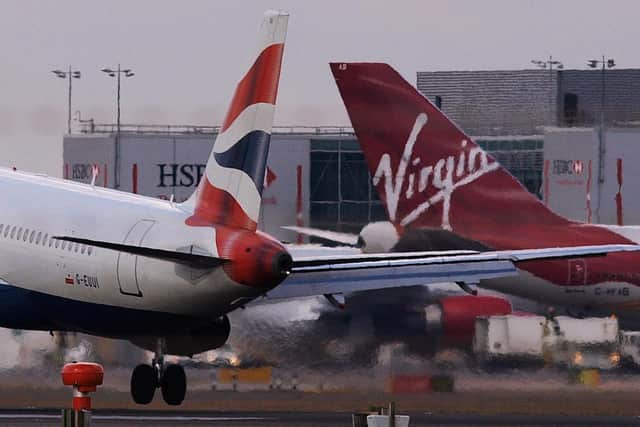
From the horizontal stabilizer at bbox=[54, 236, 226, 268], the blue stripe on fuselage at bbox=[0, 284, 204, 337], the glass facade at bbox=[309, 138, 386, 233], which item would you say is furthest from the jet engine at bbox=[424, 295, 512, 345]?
the glass facade at bbox=[309, 138, 386, 233]

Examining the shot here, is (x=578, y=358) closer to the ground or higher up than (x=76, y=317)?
closer to the ground

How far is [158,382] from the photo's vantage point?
42.8 m

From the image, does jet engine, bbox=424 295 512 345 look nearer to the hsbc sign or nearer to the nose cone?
the nose cone

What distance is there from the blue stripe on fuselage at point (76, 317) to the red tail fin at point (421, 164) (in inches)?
624

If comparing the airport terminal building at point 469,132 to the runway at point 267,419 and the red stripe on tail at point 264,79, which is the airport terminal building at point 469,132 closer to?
the runway at point 267,419

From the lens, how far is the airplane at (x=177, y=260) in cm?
3759

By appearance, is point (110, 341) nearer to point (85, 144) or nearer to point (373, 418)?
point (373, 418)

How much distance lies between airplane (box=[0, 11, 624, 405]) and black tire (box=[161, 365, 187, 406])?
0.02 meters

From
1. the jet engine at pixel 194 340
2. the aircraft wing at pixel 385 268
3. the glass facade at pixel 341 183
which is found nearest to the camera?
the jet engine at pixel 194 340

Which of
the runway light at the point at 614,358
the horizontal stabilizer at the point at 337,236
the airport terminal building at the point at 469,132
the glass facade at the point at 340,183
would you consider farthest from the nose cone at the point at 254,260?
the glass facade at the point at 340,183

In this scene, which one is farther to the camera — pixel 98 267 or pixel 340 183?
pixel 340 183

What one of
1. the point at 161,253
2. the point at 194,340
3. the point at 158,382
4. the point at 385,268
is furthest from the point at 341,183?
the point at 161,253

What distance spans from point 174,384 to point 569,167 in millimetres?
51058

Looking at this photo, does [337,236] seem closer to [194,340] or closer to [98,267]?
[194,340]
